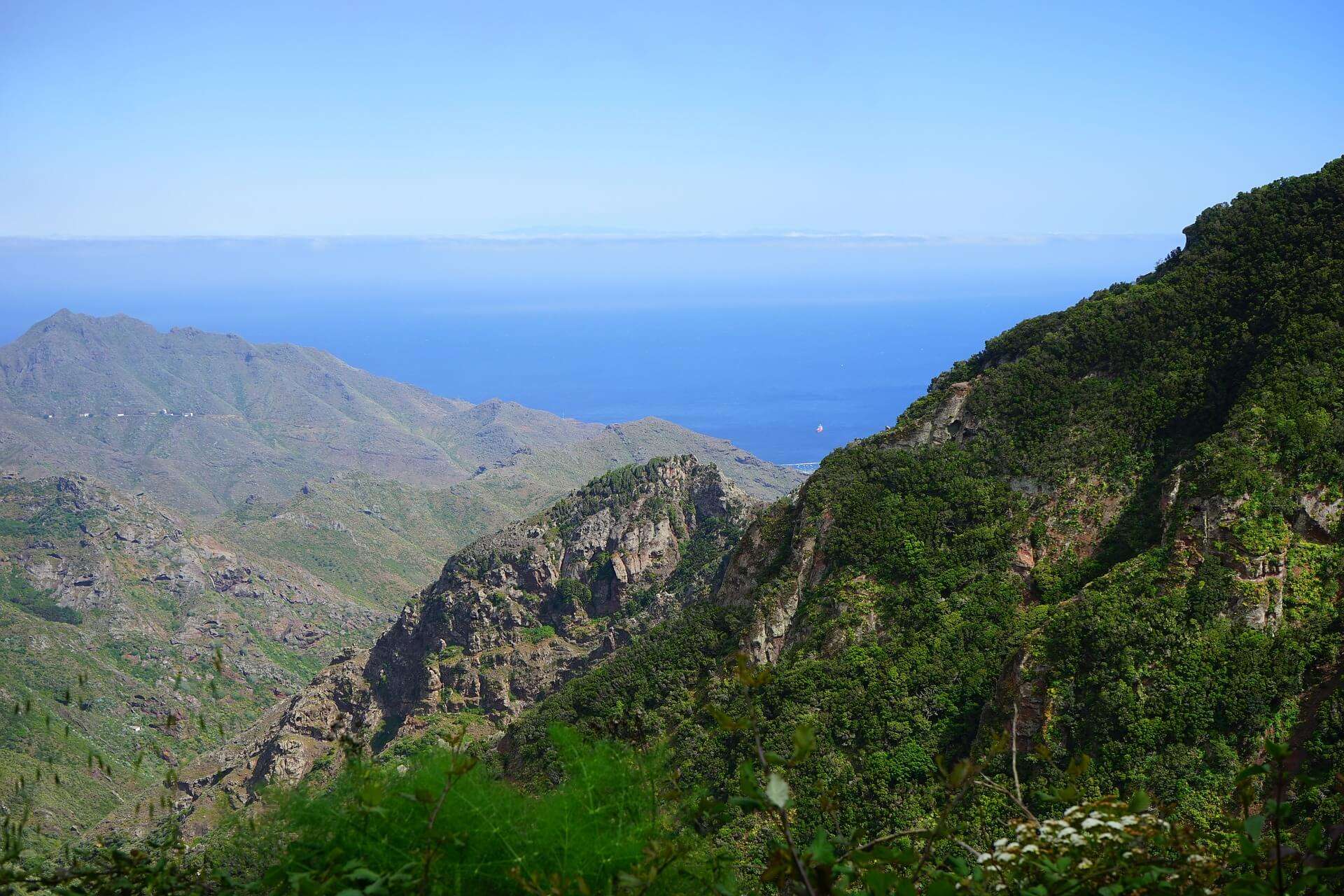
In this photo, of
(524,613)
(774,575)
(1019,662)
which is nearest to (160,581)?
(524,613)

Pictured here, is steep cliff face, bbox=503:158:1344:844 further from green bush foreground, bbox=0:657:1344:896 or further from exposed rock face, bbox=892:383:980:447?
green bush foreground, bbox=0:657:1344:896

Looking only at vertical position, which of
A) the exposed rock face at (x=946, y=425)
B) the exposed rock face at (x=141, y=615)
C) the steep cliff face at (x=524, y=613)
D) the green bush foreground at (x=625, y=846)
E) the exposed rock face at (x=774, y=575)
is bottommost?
the exposed rock face at (x=141, y=615)

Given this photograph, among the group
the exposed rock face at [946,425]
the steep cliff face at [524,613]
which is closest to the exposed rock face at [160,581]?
the steep cliff face at [524,613]

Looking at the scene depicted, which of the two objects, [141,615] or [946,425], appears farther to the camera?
[141,615]

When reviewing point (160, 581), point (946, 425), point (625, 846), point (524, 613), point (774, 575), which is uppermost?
point (625, 846)

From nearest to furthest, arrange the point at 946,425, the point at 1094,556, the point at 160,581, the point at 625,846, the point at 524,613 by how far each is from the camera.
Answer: the point at 625,846 < the point at 1094,556 < the point at 946,425 < the point at 524,613 < the point at 160,581

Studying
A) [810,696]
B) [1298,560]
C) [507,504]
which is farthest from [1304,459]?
[507,504]

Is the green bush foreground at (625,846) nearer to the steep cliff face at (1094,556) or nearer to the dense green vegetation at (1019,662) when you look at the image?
the dense green vegetation at (1019,662)

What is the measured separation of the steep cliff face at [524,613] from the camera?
57500 mm

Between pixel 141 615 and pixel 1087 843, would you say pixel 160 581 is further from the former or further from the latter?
pixel 1087 843

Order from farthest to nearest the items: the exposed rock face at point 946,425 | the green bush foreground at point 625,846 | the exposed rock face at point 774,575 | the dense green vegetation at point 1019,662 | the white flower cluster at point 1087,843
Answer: the exposed rock face at point 946,425 → the exposed rock face at point 774,575 → the dense green vegetation at point 1019,662 → the white flower cluster at point 1087,843 → the green bush foreground at point 625,846

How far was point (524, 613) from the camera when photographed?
63250mm

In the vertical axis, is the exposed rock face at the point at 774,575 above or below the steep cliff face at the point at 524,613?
above

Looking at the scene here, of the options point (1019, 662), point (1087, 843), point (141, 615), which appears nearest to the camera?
point (1087, 843)
